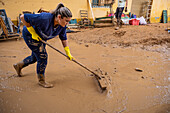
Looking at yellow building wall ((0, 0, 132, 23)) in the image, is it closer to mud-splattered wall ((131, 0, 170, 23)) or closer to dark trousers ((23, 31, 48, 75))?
mud-splattered wall ((131, 0, 170, 23))

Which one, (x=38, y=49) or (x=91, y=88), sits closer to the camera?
(x=38, y=49)

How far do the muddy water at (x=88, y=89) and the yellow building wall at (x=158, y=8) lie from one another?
886 cm

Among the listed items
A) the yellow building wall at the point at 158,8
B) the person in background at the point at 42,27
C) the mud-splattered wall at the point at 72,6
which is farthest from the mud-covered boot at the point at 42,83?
the yellow building wall at the point at 158,8

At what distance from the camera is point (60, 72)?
2.23 metres

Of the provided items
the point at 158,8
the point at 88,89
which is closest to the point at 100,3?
the point at 158,8

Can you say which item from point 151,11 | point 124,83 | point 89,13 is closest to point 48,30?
point 124,83

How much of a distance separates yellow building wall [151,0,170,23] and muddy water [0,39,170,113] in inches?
349

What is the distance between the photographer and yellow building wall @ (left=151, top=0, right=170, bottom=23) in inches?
376

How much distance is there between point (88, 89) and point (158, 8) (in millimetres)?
11265

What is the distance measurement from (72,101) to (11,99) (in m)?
0.77

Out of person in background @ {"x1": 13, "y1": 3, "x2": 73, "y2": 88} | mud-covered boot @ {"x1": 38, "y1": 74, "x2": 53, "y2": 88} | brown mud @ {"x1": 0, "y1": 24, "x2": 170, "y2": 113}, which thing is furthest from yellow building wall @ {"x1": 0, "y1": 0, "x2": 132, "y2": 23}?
mud-covered boot @ {"x1": 38, "y1": 74, "x2": 53, "y2": 88}

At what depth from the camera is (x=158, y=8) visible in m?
9.83

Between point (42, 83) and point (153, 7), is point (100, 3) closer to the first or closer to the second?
point (153, 7)

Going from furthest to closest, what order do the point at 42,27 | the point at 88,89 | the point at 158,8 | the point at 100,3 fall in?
1. the point at 158,8
2. the point at 100,3
3. the point at 88,89
4. the point at 42,27
